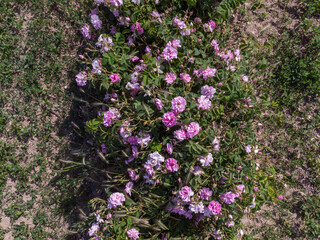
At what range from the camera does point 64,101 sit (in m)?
4.09

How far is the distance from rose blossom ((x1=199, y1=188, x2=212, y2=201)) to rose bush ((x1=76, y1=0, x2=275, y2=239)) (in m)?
0.01

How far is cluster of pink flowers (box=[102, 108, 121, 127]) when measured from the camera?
2760 mm

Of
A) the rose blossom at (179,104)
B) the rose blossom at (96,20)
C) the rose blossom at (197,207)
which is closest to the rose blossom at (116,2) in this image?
the rose blossom at (96,20)

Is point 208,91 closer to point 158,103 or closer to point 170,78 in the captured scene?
point 170,78

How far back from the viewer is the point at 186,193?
8.43 ft

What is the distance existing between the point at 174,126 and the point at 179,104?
0.45 m

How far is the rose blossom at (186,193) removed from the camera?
2559mm

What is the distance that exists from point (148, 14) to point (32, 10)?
8.28 ft

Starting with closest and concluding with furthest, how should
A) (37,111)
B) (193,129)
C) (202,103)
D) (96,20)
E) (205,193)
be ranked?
1. (193,129)
2. (202,103)
3. (205,193)
4. (96,20)
5. (37,111)

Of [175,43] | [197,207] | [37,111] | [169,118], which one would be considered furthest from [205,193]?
[37,111]

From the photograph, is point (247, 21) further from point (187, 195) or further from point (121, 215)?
point (121, 215)

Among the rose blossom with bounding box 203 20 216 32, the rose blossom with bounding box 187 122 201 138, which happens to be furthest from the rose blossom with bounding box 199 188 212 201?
the rose blossom with bounding box 203 20 216 32

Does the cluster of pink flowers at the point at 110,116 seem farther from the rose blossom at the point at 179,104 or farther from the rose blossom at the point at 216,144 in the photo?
the rose blossom at the point at 216,144

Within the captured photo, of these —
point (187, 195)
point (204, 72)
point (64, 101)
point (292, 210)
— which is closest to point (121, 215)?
point (187, 195)
